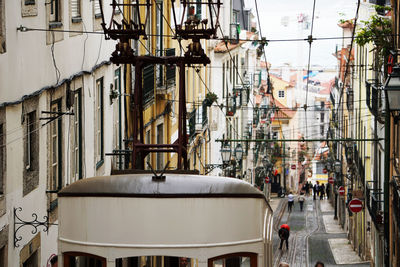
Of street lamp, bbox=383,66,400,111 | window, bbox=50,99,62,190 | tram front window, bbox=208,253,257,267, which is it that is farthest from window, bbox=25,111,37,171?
street lamp, bbox=383,66,400,111

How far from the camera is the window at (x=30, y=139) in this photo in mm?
12344

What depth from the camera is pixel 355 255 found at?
3331 cm

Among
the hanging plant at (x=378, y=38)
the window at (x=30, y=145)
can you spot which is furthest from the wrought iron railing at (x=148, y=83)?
the window at (x=30, y=145)

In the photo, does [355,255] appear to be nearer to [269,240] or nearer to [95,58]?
[95,58]

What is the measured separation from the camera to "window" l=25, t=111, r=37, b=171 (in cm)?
1234

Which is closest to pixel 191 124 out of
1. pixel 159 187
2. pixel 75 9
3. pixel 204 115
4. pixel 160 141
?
pixel 204 115

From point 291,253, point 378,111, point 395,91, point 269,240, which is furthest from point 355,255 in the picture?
point 269,240

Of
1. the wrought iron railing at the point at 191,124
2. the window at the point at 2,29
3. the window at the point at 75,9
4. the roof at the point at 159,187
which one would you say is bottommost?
the roof at the point at 159,187

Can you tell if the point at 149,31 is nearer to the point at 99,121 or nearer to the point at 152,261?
the point at 99,121

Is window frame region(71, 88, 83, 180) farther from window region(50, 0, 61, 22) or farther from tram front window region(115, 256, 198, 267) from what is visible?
tram front window region(115, 256, 198, 267)

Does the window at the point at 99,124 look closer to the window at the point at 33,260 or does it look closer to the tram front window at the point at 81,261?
the window at the point at 33,260

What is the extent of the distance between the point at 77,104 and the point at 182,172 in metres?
6.42

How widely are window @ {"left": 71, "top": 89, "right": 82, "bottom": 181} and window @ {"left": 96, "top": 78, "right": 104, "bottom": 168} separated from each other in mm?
1556

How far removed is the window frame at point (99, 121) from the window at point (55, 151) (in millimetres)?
2998
